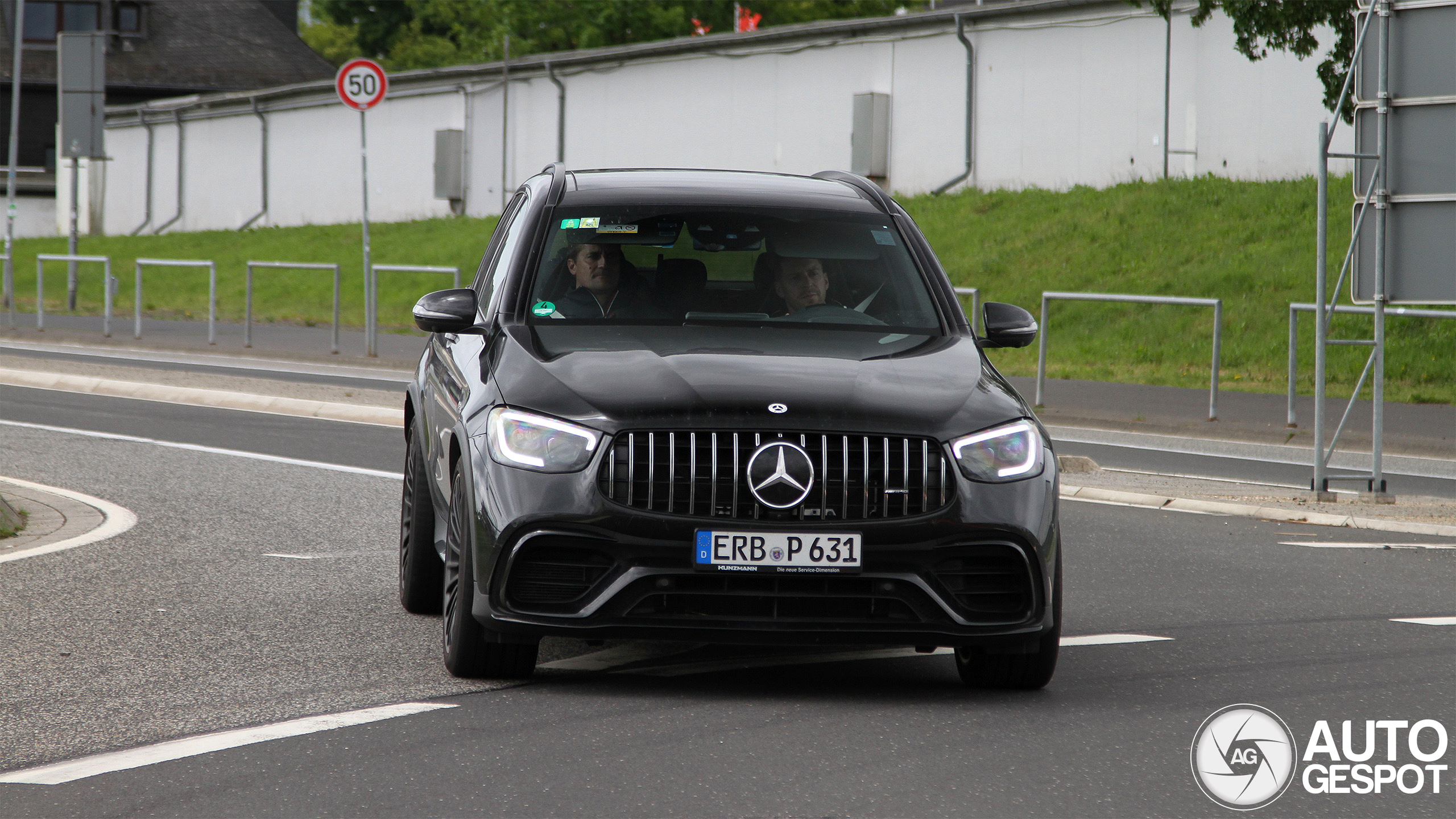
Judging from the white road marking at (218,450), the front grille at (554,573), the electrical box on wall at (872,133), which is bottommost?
the white road marking at (218,450)

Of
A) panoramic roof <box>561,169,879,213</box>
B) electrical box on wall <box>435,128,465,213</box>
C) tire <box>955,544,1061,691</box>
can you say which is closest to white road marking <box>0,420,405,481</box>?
panoramic roof <box>561,169,879,213</box>

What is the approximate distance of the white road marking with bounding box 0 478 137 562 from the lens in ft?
29.0

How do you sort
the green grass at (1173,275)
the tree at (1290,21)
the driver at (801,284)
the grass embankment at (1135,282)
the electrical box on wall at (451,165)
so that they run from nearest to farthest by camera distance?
the driver at (801,284)
the tree at (1290,21)
the green grass at (1173,275)
the grass embankment at (1135,282)
the electrical box on wall at (451,165)

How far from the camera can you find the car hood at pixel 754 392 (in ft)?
18.4

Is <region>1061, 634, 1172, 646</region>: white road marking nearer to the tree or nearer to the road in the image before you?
the road

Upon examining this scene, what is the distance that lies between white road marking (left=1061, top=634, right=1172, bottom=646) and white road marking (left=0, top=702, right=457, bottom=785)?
2.48m

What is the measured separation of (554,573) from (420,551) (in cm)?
182

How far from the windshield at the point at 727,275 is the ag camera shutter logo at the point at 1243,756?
164cm

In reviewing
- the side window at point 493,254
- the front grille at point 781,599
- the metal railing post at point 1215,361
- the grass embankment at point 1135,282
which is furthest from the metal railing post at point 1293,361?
the front grille at point 781,599

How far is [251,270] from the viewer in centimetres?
2658

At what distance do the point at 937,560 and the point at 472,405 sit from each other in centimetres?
154

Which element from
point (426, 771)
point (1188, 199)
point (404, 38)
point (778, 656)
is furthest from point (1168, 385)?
point (404, 38)

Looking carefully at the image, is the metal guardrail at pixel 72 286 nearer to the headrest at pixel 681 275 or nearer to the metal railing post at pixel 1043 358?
the metal railing post at pixel 1043 358

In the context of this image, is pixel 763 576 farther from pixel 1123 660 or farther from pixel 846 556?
pixel 1123 660
